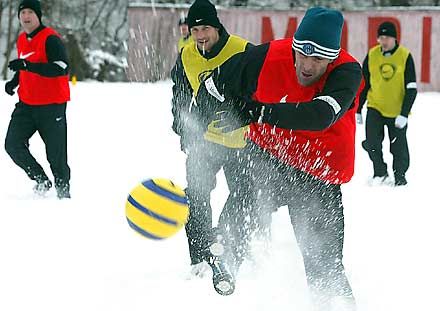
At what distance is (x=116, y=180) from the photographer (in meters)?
9.19

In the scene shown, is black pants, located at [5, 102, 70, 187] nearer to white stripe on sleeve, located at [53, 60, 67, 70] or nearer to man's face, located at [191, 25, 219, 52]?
white stripe on sleeve, located at [53, 60, 67, 70]

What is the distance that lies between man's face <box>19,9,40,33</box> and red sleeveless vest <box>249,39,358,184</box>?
13.2ft

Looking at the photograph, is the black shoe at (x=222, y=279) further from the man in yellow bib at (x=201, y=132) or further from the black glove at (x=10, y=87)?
the black glove at (x=10, y=87)

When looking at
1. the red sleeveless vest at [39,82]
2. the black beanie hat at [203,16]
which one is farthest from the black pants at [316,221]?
the red sleeveless vest at [39,82]

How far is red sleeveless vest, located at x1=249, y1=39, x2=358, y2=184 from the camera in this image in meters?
3.93

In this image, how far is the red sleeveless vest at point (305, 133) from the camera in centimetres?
393

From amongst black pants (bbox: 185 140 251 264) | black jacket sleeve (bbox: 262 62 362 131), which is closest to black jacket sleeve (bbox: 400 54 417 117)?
black pants (bbox: 185 140 251 264)

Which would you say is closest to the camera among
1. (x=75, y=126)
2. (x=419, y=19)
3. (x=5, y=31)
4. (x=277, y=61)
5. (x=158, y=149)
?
(x=277, y=61)

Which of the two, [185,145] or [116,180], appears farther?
[116,180]

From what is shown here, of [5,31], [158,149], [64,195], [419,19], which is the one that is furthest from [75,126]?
[5,31]

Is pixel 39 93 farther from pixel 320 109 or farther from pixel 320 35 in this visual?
pixel 320 109

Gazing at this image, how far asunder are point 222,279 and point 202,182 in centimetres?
92

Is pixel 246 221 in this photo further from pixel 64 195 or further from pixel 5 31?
pixel 5 31

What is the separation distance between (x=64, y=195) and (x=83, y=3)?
19601 millimetres
